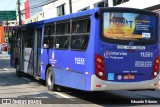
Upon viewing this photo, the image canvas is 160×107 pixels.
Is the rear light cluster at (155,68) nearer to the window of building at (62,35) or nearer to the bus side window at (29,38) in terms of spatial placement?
the window of building at (62,35)

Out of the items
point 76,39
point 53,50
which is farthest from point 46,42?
point 76,39

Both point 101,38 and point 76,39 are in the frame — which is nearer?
point 101,38

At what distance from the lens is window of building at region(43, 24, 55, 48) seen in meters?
14.5

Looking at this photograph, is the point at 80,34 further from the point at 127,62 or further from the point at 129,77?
the point at 129,77

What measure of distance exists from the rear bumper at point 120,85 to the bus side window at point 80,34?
1.15m

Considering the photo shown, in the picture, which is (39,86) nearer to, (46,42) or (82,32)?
(46,42)

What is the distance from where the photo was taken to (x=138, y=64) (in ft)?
37.6

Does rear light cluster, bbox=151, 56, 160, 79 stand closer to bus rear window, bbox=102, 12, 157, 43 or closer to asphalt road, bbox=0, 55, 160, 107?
bus rear window, bbox=102, 12, 157, 43

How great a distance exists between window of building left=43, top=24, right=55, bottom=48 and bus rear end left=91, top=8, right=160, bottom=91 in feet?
12.2

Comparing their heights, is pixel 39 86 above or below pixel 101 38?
below

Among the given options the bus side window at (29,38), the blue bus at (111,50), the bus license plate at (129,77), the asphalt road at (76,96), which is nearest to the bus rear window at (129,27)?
the blue bus at (111,50)

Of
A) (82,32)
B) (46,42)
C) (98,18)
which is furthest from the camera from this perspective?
(46,42)

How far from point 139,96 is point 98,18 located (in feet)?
12.0

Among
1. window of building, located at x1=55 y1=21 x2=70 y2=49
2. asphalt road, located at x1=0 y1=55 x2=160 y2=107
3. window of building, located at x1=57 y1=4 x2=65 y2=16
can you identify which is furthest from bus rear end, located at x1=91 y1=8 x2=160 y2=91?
window of building, located at x1=57 y1=4 x2=65 y2=16
